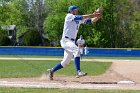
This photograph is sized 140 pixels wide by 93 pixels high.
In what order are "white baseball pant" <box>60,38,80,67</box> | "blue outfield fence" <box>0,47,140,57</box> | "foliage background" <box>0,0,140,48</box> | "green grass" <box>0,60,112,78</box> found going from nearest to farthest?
1. "white baseball pant" <box>60,38,80,67</box>
2. "green grass" <box>0,60,112,78</box>
3. "blue outfield fence" <box>0,47,140,57</box>
4. "foliage background" <box>0,0,140,48</box>

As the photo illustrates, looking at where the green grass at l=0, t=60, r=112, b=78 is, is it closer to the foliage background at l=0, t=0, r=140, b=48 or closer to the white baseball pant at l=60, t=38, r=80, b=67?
the white baseball pant at l=60, t=38, r=80, b=67

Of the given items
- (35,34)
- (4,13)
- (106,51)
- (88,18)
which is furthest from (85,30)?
(88,18)

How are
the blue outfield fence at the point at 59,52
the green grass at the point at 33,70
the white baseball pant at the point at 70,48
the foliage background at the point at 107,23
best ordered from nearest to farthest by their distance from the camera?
the white baseball pant at the point at 70,48
the green grass at the point at 33,70
the blue outfield fence at the point at 59,52
the foliage background at the point at 107,23

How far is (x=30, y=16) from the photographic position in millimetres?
83562

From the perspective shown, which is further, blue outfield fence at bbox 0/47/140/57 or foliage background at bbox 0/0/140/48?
foliage background at bbox 0/0/140/48

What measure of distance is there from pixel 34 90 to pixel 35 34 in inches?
2160

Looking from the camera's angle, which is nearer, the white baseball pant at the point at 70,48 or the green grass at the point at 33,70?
the white baseball pant at the point at 70,48

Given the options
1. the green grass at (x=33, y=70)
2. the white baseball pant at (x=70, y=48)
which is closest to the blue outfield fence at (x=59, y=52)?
the green grass at (x=33, y=70)

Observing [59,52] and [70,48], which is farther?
[59,52]

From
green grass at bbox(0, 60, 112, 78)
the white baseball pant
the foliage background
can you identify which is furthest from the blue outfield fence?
the white baseball pant

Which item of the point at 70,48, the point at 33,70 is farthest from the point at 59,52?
the point at 70,48

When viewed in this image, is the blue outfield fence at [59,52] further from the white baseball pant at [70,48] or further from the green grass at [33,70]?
the white baseball pant at [70,48]

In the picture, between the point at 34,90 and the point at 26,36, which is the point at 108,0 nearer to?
the point at 26,36

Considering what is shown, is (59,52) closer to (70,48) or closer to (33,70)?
(33,70)
